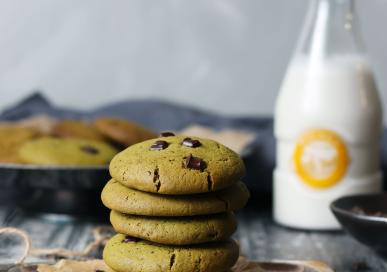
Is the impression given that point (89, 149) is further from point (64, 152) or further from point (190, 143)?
point (190, 143)

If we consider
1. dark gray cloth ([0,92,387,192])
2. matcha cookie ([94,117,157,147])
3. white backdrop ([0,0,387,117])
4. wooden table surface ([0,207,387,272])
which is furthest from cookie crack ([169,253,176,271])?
white backdrop ([0,0,387,117])

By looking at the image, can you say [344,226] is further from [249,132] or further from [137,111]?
[137,111]

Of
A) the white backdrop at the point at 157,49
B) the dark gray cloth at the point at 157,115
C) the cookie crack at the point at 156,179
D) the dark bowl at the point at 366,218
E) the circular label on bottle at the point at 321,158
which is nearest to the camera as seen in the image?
the cookie crack at the point at 156,179

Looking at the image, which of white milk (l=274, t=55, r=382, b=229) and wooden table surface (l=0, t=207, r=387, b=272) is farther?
white milk (l=274, t=55, r=382, b=229)

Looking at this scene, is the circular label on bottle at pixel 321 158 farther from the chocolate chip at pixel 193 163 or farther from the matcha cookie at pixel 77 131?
the chocolate chip at pixel 193 163

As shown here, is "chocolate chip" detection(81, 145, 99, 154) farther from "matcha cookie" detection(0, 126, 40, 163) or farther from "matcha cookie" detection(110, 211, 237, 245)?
"matcha cookie" detection(110, 211, 237, 245)

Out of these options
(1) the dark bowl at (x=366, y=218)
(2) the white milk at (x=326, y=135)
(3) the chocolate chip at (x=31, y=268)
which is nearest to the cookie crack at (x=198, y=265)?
(3) the chocolate chip at (x=31, y=268)

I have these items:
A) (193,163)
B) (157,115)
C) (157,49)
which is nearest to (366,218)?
(193,163)
